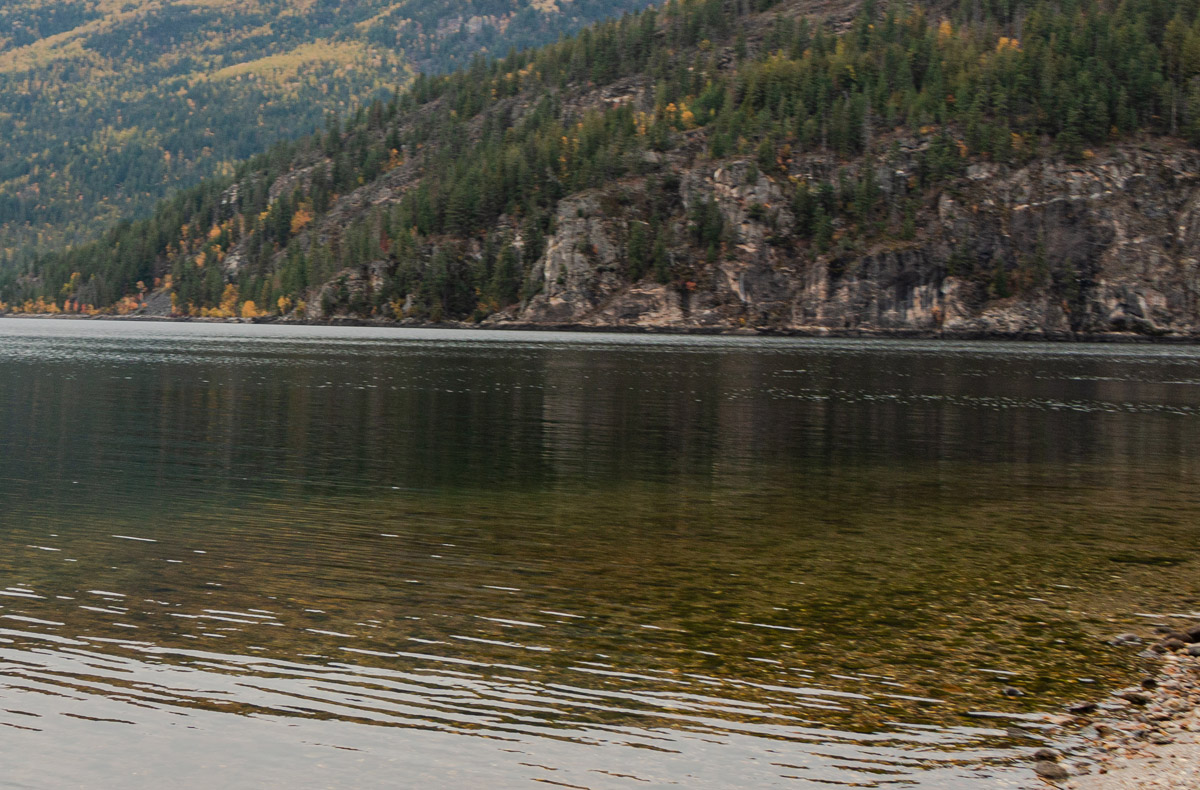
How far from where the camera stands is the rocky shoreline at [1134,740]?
12320 millimetres

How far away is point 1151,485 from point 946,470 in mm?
7097

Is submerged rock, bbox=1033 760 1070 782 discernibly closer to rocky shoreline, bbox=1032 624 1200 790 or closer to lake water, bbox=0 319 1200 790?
rocky shoreline, bbox=1032 624 1200 790

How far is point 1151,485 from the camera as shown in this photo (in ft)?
125

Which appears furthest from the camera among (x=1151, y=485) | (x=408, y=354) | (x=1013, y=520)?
(x=408, y=354)

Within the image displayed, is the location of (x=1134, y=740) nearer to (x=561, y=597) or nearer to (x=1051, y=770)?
(x=1051, y=770)

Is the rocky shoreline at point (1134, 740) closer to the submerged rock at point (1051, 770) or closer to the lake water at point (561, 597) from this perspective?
the submerged rock at point (1051, 770)

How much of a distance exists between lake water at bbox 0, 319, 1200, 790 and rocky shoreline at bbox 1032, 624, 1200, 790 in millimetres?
490

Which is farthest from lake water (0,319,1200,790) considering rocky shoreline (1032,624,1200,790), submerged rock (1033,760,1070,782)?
rocky shoreline (1032,624,1200,790)

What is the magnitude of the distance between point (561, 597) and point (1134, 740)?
1041 cm

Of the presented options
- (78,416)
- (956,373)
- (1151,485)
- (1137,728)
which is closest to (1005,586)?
(1137,728)

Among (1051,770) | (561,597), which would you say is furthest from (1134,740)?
(561,597)

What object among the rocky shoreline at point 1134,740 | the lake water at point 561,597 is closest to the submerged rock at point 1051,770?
the rocky shoreline at point 1134,740

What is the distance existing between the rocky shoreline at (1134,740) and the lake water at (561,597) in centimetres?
49

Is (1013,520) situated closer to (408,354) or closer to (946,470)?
(946,470)
